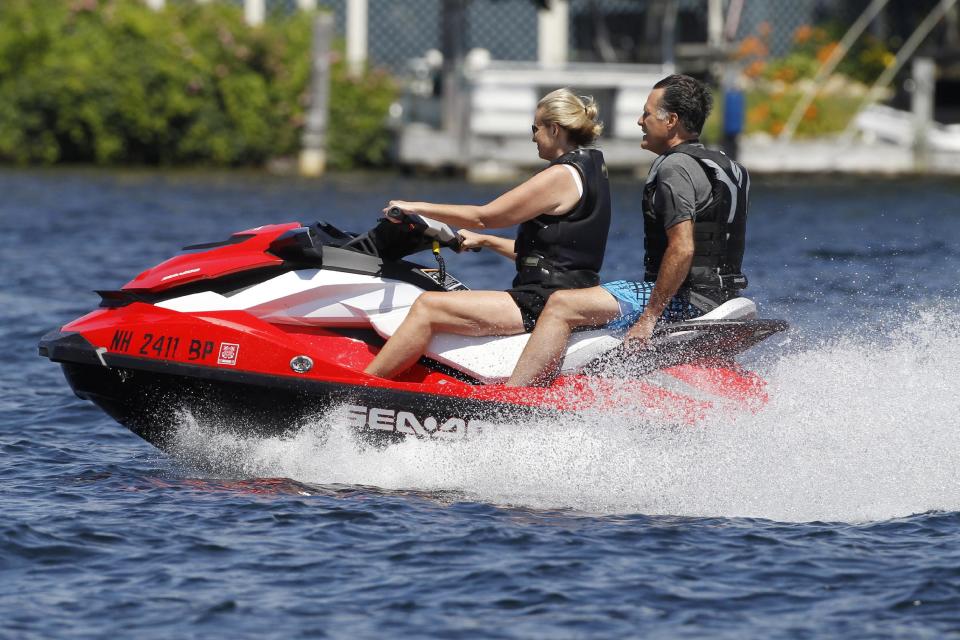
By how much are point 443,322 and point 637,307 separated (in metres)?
0.79

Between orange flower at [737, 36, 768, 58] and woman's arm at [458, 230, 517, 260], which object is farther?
orange flower at [737, 36, 768, 58]

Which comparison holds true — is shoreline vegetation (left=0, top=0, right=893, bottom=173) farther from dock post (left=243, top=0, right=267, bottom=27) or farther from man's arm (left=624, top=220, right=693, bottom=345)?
man's arm (left=624, top=220, right=693, bottom=345)

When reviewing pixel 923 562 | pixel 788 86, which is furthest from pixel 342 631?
pixel 788 86

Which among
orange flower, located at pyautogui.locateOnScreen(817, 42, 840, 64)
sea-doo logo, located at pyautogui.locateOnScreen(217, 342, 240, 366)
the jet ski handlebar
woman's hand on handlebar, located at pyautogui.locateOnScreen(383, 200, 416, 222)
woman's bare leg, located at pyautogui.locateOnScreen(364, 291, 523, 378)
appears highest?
orange flower, located at pyautogui.locateOnScreen(817, 42, 840, 64)

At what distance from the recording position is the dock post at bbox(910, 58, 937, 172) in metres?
22.5

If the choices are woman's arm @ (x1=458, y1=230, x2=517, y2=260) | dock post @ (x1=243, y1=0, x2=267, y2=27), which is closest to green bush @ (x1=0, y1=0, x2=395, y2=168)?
dock post @ (x1=243, y1=0, x2=267, y2=27)

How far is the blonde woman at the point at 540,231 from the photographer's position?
20.4ft

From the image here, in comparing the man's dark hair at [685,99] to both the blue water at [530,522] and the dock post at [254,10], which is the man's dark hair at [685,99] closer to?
the blue water at [530,522]

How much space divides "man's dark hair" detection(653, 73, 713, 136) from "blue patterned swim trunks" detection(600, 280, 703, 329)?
69cm

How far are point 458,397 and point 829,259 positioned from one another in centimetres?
903

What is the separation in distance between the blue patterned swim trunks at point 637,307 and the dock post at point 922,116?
1718cm

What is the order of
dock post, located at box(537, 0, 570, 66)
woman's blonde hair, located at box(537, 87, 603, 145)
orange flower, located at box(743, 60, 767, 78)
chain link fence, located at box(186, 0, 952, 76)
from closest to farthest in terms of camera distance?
woman's blonde hair, located at box(537, 87, 603, 145) < orange flower, located at box(743, 60, 767, 78) < chain link fence, located at box(186, 0, 952, 76) < dock post, located at box(537, 0, 570, 66)

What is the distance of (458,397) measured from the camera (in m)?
6.32

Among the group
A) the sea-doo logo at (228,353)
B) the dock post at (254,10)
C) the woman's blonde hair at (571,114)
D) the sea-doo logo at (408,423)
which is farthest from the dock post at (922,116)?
the sea-doo logo at (228,353)
